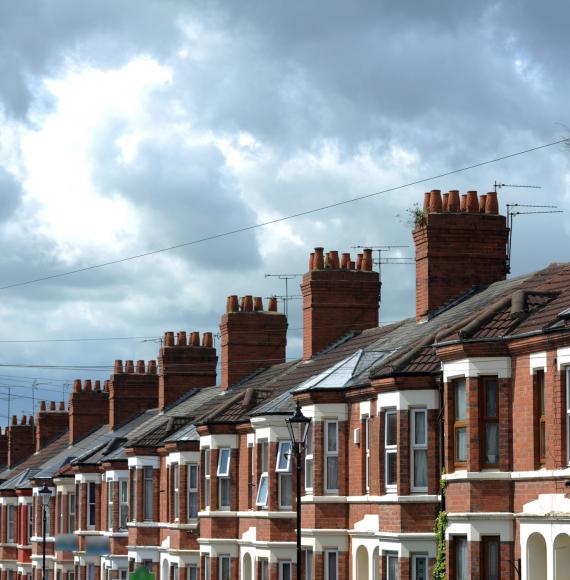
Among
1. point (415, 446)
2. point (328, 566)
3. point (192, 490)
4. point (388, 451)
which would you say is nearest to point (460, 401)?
point (415, 446)

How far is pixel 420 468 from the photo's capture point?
33.5 meters

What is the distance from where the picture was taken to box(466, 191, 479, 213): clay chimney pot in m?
41.3

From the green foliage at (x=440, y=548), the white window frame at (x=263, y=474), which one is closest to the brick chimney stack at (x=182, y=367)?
the white window frame at (x=263, y=474)

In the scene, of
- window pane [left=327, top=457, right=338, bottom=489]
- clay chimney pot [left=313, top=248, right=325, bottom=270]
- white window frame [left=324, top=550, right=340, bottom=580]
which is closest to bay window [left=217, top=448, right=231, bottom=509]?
clay chimney pot [left=313, top=248, right=325, bottom=270]

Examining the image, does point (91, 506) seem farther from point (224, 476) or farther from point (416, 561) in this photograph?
point (416, 561)

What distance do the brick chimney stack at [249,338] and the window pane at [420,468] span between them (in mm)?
22349

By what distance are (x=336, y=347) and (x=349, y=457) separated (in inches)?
378

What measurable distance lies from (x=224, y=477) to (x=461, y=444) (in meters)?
16.5

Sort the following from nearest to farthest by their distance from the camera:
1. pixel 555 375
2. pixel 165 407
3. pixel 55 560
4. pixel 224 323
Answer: pixel 555 375
pixel 224 323
pixel 165 407
pixel 55 560

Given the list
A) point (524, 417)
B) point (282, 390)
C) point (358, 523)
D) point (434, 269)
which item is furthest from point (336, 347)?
point (524, 417)

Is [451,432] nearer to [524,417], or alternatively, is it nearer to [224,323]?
[524,417]

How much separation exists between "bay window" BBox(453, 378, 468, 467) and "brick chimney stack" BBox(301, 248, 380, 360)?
17.4m

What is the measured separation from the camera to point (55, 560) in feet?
221

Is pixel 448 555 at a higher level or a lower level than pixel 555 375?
lower
